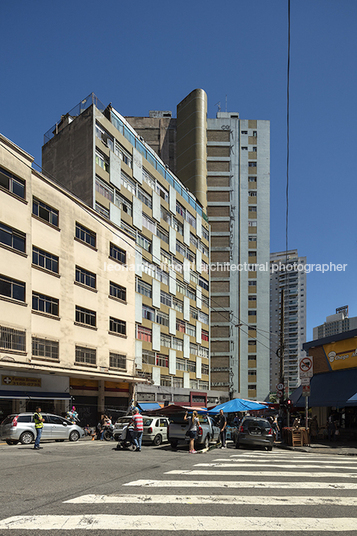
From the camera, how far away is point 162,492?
343 inches

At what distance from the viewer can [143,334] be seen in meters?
45.4

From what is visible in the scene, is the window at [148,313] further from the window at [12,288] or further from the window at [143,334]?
the window at [12,288]

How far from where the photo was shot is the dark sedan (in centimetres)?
2009

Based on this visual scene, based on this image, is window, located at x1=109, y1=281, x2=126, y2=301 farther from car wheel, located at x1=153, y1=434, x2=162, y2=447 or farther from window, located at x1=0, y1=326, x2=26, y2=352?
car wheel, located at x1=153, y1=434, x2=162, y2=447

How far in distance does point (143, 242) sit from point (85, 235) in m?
13.0

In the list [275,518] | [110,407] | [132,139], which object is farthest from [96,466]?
[132,139]

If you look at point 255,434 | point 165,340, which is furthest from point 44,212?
point 165,340

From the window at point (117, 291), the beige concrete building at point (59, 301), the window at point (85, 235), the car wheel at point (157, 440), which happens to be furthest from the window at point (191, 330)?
the car wheel at point (157, 440)

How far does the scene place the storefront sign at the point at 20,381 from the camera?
26.7 m

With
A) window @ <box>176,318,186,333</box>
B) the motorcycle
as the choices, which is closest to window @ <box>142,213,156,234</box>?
window @ <box>176,318,186,333</box>

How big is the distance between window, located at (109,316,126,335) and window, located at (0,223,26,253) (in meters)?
11.4

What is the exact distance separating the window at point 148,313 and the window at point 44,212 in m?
16.8

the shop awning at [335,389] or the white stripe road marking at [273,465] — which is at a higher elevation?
the shop awning at [335,389]

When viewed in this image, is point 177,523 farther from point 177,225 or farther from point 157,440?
point 177,225
